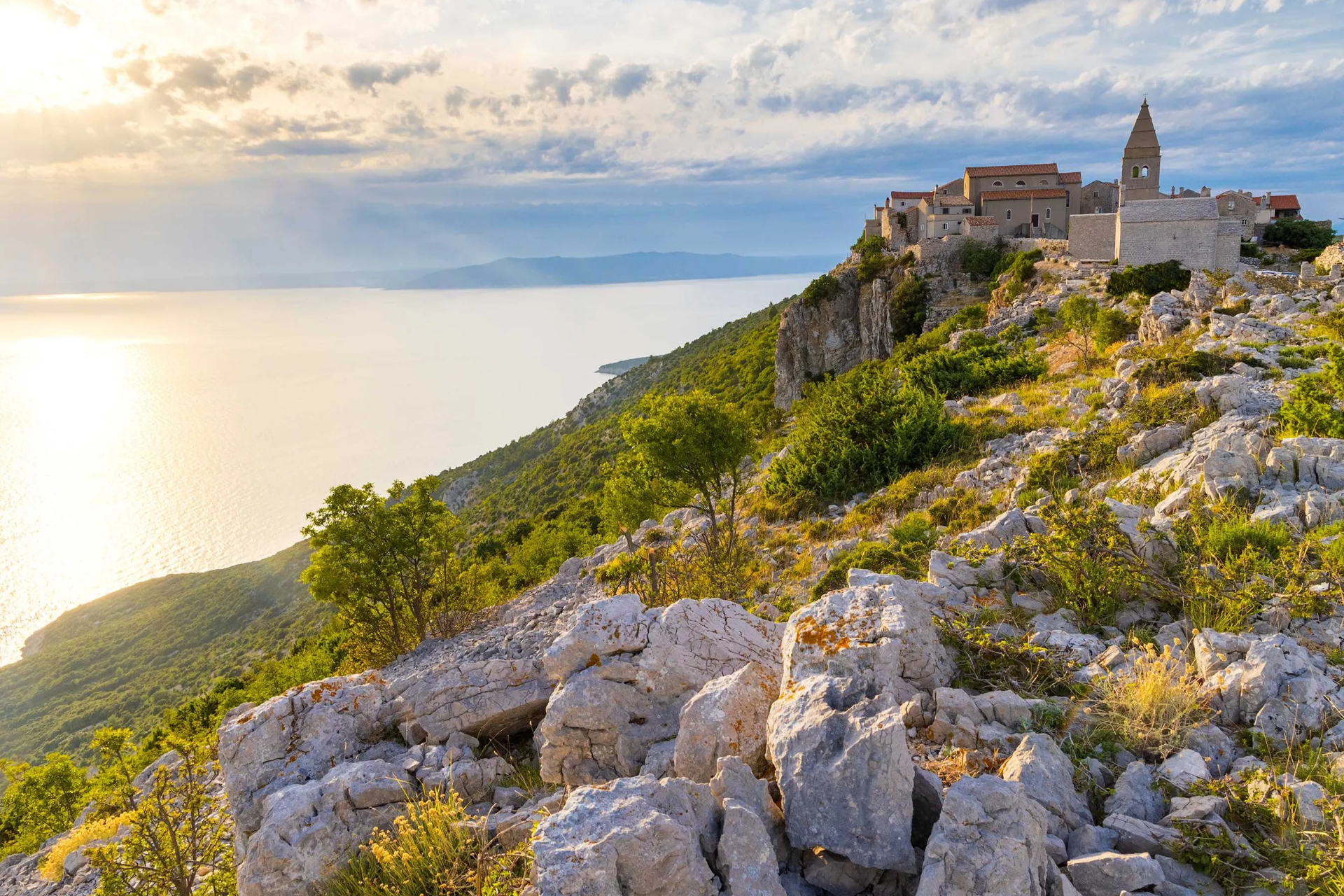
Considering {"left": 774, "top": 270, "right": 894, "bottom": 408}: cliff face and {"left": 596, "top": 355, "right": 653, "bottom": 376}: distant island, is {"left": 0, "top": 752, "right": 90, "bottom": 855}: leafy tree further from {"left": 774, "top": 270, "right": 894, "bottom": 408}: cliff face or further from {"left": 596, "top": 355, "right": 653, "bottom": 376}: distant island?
{"left": 596, "top": 355, "right": 653, "bottom": 376}: distant island

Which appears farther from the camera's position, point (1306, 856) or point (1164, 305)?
point (1164, 305)

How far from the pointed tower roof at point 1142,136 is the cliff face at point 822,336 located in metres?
18.9

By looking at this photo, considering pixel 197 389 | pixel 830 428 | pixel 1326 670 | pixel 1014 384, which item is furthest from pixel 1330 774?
pixel 197 389

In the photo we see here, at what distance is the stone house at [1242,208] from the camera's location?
1802 inches

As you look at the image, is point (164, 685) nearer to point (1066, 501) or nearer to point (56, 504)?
point (1066, 501)

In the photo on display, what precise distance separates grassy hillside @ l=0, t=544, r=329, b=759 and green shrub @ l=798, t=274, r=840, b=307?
4191 centimetres

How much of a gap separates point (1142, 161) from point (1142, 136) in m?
1.59

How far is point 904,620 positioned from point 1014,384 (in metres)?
18.6

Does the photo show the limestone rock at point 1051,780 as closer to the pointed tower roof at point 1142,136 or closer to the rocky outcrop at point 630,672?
the rocky outcrop at point 630,672

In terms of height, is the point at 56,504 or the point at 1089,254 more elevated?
the point at 1089,254

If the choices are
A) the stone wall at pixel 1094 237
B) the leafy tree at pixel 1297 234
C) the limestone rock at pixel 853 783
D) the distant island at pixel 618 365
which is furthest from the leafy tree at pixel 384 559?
the distant island at pixel 618 365

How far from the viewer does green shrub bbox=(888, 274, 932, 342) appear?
43.7m

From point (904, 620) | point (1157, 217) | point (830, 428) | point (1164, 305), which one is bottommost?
point (830, 428)

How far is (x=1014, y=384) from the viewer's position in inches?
841
